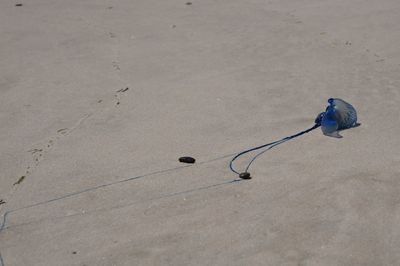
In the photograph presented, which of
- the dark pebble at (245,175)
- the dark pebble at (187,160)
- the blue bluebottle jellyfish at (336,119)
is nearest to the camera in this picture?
the dark pebble at (245,175)

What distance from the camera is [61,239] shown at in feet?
9.45

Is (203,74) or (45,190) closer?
(45,190)

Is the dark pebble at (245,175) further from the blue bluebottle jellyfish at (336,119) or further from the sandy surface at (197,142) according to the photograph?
the blue bluebottle jellyfish at (336,119)

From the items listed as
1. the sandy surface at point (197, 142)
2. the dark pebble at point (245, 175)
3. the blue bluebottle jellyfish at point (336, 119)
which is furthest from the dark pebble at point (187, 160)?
the blue bluebottle jellyfish at point (336, 119)

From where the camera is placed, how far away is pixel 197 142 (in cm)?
393

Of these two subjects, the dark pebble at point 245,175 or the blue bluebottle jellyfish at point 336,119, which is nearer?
the dark pebble at point 245,175

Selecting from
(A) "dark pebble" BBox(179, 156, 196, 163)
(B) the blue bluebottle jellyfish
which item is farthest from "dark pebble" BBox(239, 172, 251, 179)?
(B) the blue bluebottle jellyfish

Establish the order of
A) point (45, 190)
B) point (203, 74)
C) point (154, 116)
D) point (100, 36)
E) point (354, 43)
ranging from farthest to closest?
1. point (100, 36)
2. point (354, 43)
3. point (203, 74)
4. point (154, 116)
5. point (45, 190)

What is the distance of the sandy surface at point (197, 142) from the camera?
279 centimetres

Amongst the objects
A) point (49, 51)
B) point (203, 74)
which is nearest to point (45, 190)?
point (203, 74)

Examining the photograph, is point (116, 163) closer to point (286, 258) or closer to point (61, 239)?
point (61, 239)

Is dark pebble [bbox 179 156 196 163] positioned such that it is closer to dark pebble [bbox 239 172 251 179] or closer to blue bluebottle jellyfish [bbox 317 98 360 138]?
dark pebble [bbox 239 172 251 179]

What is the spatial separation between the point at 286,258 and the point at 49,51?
4578 millimetres

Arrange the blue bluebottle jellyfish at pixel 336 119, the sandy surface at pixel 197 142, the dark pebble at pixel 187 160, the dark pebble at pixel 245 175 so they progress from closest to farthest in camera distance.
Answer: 1. the sandy surface at pixel 197 142
2. the dark pebble at pixel 245 175
3. the dark pebble at pixel 187 160
4. the blue bluebottle jellyfish at pixel 336 119
